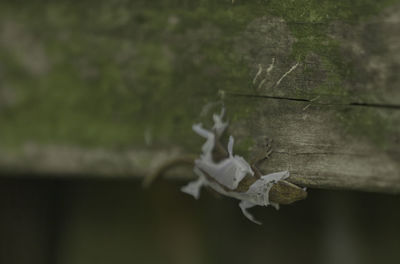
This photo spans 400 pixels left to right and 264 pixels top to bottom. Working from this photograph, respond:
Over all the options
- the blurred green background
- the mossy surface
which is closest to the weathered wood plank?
the mossy surface

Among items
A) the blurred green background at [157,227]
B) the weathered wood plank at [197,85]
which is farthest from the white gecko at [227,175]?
the blurred green background at [157,227]

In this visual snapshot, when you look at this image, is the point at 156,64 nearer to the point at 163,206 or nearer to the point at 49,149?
the point at 49,149

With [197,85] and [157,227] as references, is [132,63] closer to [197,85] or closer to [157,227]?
[197,85]

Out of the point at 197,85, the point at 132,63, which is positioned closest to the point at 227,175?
the point at 197,85

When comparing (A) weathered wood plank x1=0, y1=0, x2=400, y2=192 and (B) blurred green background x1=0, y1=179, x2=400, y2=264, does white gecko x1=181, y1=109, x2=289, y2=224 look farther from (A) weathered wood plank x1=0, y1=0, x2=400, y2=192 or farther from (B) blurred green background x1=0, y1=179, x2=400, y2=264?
(B) blurred green background x1=0, y1=179, x2=400, y2=264

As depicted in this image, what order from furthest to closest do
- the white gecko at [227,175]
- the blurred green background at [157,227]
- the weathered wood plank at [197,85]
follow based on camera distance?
the blurred green background at [157,227] → the white gecko at [227,175] → the weathered wood plank at [197,85]

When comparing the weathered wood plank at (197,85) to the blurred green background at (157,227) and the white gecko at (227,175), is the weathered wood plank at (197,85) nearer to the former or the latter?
the white gecko at (227,175)

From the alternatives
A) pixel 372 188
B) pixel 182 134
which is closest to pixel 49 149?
pixel 182 134
